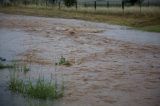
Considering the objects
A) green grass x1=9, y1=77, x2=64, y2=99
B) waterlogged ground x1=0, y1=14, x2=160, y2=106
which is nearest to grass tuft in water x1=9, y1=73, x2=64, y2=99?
green grass x1=9, y1=77, x2=64, y2=99

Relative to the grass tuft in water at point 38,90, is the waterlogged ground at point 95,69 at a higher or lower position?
lower

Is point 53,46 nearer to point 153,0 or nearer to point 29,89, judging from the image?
point 29,89

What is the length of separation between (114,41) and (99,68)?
714 cm

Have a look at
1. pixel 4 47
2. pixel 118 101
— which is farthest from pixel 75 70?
pixel 4 47

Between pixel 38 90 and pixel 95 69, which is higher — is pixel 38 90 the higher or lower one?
the higher one

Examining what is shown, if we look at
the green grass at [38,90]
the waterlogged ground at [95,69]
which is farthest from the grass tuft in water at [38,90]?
the waterlogged ground at [95,69]

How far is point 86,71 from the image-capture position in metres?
11.4

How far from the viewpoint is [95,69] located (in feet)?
38.5

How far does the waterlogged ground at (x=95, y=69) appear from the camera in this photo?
835 centimetres

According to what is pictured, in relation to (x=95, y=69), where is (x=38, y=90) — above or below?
above

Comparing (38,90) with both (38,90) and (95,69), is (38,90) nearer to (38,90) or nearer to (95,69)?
(38,90)

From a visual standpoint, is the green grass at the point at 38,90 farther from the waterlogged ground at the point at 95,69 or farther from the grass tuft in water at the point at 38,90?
the waterlogged ground at the point at 95,69

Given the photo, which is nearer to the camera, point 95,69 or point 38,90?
point 38,90

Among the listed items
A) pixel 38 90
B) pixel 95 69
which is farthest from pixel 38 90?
pixel 95 69
